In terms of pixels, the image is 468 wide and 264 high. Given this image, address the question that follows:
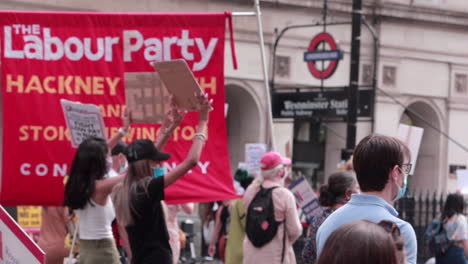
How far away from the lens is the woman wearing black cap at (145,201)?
5.92 metres

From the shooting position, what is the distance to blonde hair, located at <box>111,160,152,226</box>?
6008mm

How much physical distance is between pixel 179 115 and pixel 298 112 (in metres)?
11.6

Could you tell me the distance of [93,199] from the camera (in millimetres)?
6508

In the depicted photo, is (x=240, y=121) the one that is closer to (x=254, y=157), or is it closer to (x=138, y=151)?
(x=254, y=157)

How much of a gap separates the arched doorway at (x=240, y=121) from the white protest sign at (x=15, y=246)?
1893cm

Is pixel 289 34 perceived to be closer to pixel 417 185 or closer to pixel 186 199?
pixel 417 185

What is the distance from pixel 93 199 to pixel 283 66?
16.8m

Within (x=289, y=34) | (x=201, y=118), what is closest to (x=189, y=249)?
→ (x=289, y=34)

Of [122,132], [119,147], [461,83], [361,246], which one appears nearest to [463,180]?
[119,147]

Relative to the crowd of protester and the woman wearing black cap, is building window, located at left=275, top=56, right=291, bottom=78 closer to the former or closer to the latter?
the crowd of protester

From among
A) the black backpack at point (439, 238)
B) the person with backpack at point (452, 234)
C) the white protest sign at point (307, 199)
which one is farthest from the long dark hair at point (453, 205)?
the white protest sign at point (307, 199)

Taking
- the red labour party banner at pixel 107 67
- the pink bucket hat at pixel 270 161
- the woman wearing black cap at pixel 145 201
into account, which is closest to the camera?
the woman wearing black cap at pixel 145 201

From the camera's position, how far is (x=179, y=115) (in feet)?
22.2

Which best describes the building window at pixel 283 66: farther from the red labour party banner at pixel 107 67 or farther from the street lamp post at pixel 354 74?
the red labour party banner at pixel 107 67
